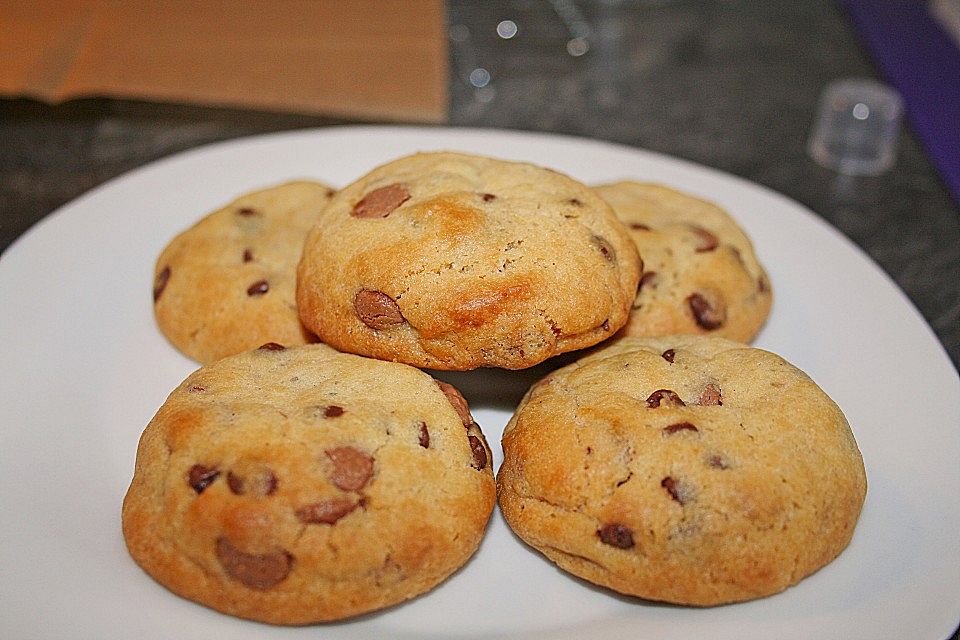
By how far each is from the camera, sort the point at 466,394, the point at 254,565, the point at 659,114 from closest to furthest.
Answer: the point at 254,565, the point at 466,394, the point at 659,114

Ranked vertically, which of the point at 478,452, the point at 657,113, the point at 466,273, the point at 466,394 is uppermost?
the point at 466,273

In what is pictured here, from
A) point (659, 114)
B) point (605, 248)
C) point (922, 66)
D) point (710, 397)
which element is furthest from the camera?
point (922, 66)

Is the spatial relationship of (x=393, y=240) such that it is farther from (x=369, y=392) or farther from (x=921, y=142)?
(x=921, y=142)

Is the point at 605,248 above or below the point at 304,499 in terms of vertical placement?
above

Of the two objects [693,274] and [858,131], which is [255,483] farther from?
[858,131]

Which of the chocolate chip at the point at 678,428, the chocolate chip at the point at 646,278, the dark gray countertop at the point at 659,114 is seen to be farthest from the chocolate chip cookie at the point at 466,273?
the dark gray countertop at the point at 659,114

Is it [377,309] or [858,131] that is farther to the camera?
[858,131]

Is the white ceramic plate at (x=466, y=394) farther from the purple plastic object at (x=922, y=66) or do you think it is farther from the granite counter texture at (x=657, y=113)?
the purple plastic object at (x=922, y=66)

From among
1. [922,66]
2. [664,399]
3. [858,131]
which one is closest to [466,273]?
[664,399]
